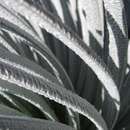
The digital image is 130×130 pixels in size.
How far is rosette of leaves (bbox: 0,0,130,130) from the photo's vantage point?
0.41 metres

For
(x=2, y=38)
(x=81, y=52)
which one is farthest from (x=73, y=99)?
(x=2, y=38)

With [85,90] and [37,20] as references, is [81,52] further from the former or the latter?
[85,90]

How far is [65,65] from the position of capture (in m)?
0.66

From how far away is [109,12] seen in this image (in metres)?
0.49

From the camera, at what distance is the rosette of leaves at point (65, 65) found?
1.36ft

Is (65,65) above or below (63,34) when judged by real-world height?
below

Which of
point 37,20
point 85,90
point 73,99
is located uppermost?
point 37,20

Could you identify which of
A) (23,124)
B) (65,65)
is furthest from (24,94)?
(65,65)

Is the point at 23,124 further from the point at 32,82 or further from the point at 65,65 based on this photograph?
the point at 65,65

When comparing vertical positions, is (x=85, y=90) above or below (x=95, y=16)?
below

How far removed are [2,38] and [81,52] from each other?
15 centimetres

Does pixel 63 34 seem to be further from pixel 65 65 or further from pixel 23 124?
pixel 65 65

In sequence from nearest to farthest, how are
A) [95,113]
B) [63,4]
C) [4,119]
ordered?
→ [4,119]
[95,113]
[63,4]

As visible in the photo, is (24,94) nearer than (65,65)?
Yes
